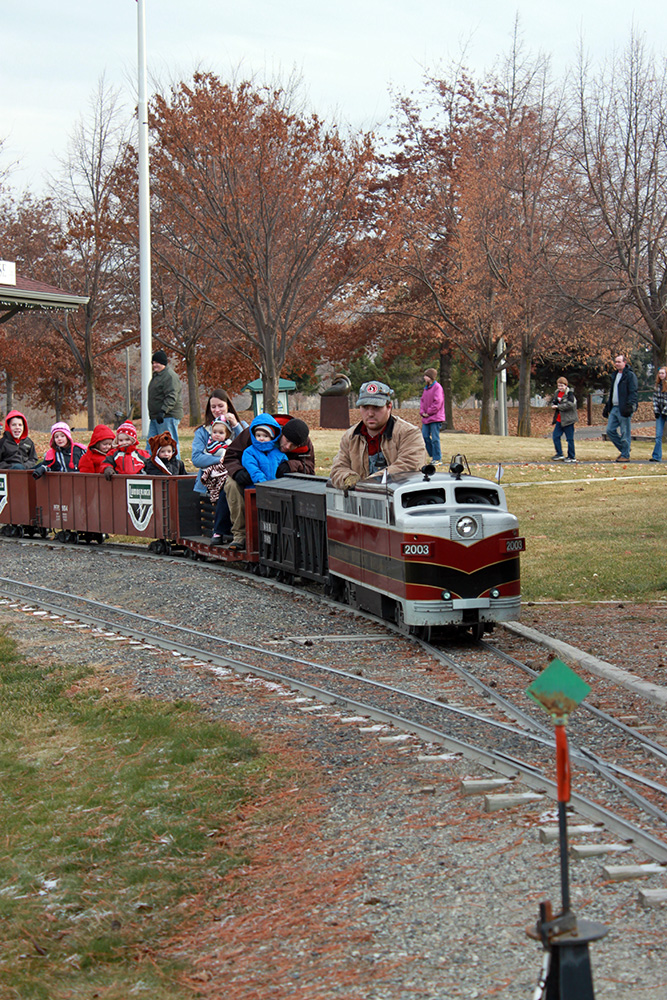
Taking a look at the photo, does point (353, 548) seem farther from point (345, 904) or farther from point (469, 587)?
point (345, 904)

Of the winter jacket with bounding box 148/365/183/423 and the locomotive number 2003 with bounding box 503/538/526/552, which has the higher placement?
the winter jacket with bounding box 148/365/183/423

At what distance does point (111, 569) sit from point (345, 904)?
10685mm

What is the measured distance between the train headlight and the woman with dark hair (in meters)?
6.26


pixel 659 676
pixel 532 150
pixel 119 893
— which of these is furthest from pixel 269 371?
pixel 119 893

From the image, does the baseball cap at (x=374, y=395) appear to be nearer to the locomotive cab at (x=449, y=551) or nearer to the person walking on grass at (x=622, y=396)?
the locomotive cab at (x=449, y=551)

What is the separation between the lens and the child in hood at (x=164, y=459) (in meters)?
16.8

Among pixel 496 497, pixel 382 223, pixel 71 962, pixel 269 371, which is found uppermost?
pixel 382 223

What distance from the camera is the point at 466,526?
9.19 metres

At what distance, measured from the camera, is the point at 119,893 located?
472 cm

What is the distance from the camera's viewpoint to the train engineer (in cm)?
1448

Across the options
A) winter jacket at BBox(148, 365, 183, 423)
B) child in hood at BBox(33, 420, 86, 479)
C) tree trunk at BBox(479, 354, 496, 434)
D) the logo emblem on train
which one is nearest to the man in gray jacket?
winter jacket at BBox(148, 365, 183, 423)

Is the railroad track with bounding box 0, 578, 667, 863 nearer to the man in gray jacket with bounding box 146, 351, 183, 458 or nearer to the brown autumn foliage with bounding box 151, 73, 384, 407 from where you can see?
the man in gray jacket with bounding box 146, 351, 183, 458

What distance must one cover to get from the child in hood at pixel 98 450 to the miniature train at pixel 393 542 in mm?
2460

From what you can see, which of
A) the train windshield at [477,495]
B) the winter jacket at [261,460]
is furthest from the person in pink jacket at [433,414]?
the train windshield at [477,495]
